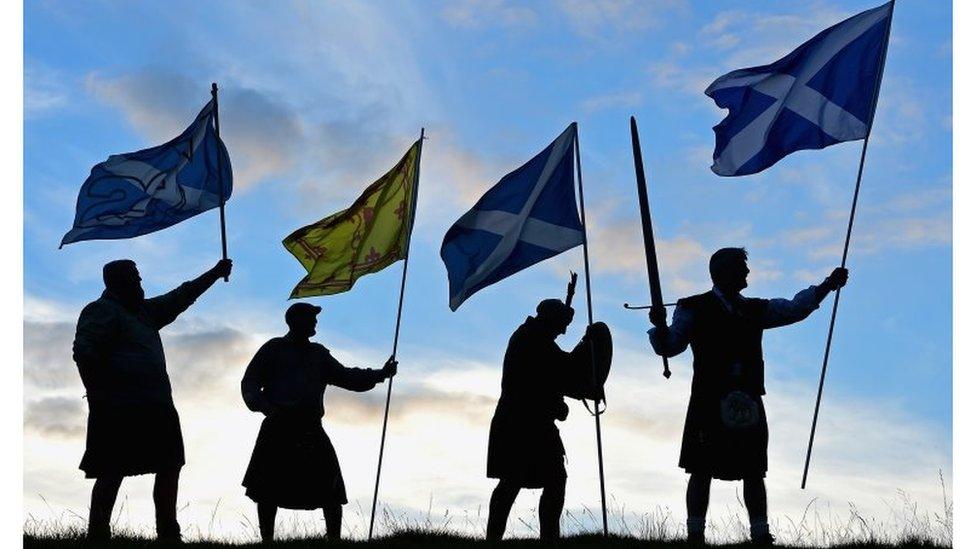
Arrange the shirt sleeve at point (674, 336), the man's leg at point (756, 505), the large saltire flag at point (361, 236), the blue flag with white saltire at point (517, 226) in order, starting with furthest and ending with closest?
the large saltire flag at point (361, 236) < the blue flag with white saltire at point (517, 226) < the shirt sleeve at point (674, 336) < the man's leg at point (756, 505)

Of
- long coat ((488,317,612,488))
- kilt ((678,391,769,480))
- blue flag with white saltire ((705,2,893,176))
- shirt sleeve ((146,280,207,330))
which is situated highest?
blue flag with white saltire ((705,2,893,176))

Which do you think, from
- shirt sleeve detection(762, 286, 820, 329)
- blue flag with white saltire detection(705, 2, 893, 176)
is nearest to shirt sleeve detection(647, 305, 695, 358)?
shirt sleeve detection(762, 286, 820, 329)

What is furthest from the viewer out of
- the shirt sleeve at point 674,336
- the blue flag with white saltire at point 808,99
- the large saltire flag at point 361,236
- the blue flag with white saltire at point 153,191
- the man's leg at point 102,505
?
the large saltire flag at point 361,236

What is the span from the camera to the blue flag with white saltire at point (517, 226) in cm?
1355

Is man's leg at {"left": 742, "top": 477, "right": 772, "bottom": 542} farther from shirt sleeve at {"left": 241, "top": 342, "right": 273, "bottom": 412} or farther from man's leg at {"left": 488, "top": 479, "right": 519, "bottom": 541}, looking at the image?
shirt sleeve at {"left": 241, "top": 342, "right": 273, "bottom": 412}

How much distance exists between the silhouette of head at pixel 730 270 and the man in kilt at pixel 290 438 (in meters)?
3.94

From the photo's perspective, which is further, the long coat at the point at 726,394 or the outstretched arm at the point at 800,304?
the outstretched arm at the point at 800,304

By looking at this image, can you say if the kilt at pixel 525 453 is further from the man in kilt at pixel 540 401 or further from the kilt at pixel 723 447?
the kilt at pixel 723 447

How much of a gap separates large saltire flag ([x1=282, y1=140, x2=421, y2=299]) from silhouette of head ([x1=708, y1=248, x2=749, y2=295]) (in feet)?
13.7

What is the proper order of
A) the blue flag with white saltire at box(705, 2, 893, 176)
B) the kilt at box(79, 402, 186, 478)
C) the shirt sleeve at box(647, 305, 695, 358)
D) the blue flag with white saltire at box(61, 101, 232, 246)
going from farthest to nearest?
1. the blue flag with white saltire at box(61, 101, 232, 246)
2. the blue flag with white saltire at box(705, 2, 893, 176)
3. the kilt at box(79, 402, 186, 478)
4. the shirt sleeve at box(647, 305, 695, 358)

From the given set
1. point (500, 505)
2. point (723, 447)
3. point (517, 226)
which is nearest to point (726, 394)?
point (723, 447)

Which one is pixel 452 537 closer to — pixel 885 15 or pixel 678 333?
pixel 678 333

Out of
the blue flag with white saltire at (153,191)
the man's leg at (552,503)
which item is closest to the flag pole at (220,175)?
the blue flag with white saltire at (153,191)

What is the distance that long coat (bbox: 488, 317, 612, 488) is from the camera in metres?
12.1
